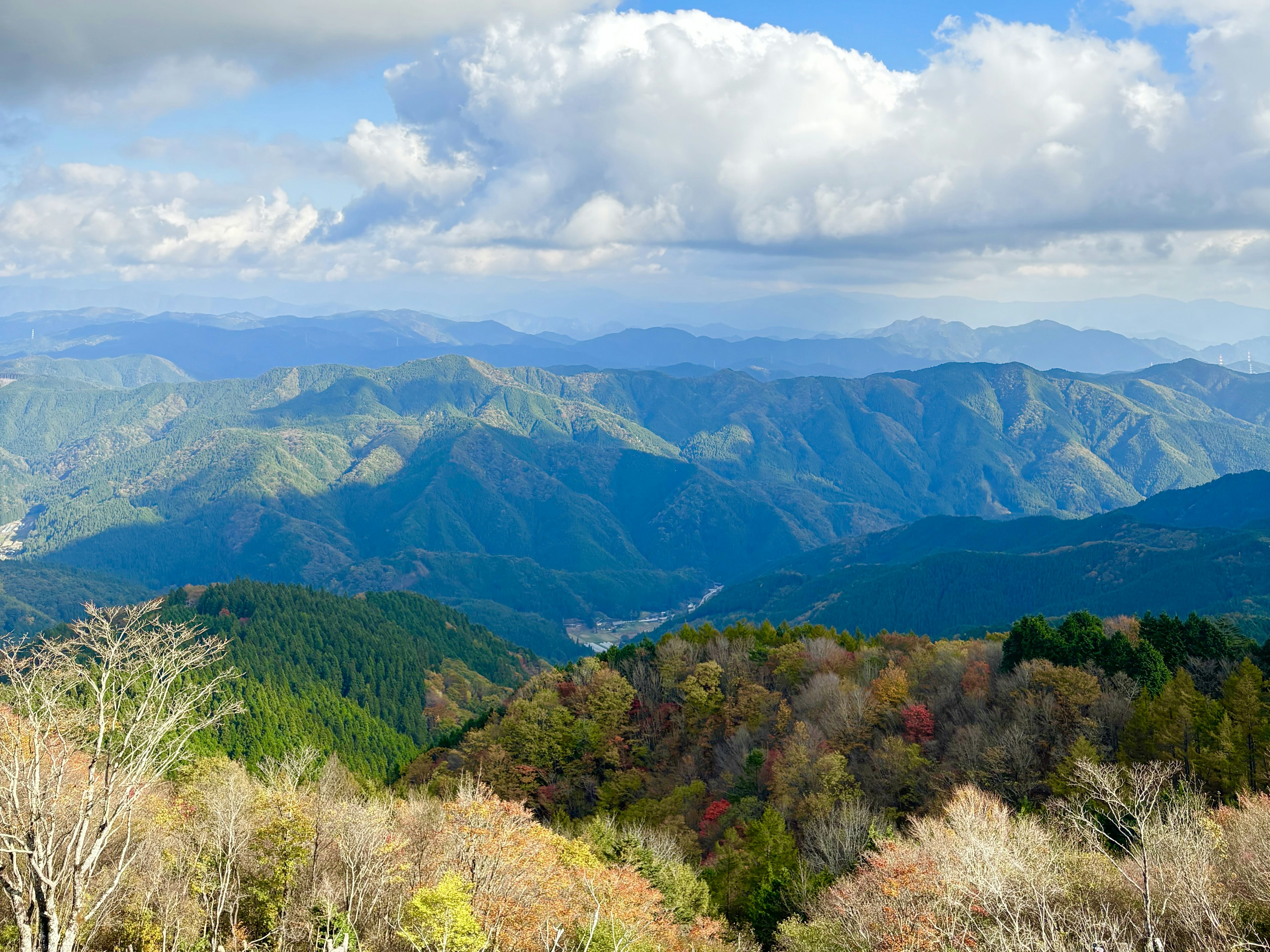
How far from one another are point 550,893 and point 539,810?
51.7 metres

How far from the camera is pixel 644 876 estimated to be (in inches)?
1874

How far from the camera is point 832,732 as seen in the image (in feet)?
259

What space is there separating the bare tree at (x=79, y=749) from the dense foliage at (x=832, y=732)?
32761 mm

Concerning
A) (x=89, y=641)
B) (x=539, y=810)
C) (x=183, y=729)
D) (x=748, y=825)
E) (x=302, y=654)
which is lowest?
(x=302, y=654)

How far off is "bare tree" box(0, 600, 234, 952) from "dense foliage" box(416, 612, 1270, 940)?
3276cm

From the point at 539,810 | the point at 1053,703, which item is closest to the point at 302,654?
the point at 539,810

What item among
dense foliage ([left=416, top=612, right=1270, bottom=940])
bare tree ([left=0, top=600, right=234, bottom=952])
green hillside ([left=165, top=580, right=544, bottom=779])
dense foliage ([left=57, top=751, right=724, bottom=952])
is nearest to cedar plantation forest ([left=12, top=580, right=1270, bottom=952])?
dense foliage ([left=57, top=751, right=724, bottom=952])

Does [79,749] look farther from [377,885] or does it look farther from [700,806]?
[700,806]

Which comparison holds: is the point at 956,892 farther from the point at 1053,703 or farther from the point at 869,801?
the point at 1053,703

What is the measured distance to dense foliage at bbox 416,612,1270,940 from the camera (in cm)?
5866

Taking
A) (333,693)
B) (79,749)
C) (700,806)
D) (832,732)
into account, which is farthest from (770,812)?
(333,693)

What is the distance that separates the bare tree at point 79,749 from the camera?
22625 mm

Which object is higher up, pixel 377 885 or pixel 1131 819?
pixel 377 885

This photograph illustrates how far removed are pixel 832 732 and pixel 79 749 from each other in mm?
64089
